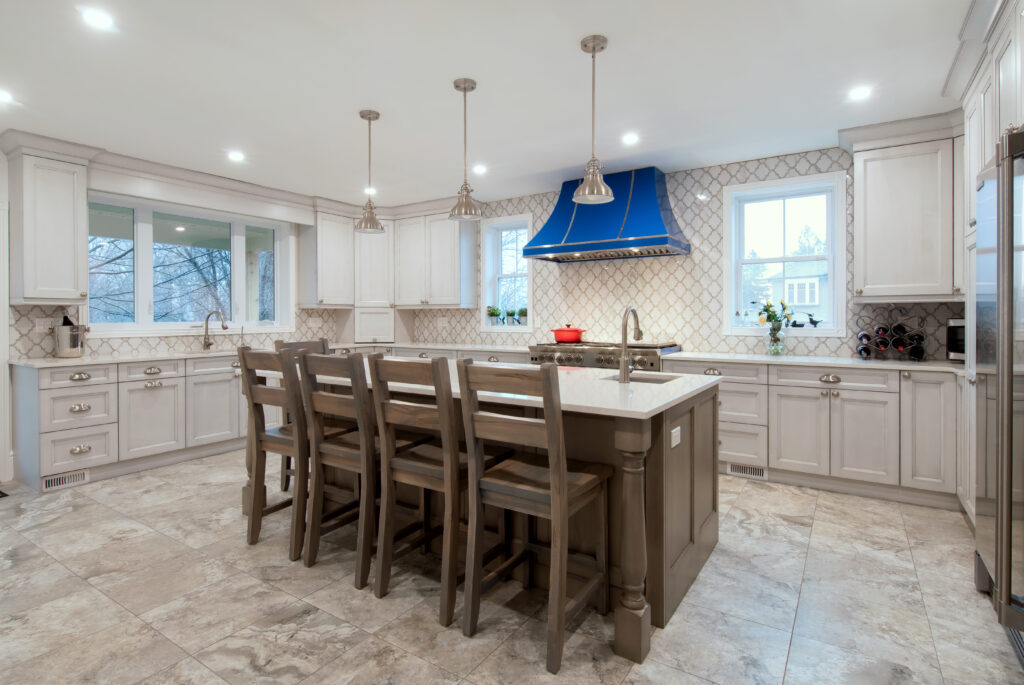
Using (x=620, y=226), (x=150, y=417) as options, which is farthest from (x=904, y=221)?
(x=150, y=417)

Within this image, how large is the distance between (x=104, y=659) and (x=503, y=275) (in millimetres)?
4779

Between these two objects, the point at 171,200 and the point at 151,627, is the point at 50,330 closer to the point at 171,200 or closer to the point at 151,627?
the point at 171,200

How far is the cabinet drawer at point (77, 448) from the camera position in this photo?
371cm

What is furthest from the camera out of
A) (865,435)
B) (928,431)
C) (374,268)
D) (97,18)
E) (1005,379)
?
(374,268)

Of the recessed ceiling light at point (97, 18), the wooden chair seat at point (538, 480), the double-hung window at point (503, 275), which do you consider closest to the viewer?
the wooden chair seat at point (538, 480)

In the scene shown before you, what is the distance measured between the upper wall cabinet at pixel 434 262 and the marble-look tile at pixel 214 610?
3.93m

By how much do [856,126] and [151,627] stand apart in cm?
499

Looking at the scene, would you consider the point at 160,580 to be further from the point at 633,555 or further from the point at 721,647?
the point at 721,647

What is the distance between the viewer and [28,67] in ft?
9.27

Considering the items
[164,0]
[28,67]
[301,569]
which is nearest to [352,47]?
[164,0]

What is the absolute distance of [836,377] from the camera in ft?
11.9

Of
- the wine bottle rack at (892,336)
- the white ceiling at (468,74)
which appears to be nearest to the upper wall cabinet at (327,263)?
the white ceiling at (468,74)

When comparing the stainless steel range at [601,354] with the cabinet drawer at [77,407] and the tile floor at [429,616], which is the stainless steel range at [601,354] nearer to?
the tile floor at [429,616]

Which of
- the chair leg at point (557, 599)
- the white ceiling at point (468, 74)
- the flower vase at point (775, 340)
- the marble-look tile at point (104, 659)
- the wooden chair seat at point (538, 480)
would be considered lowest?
the marble-look tile at point (104, 659)
